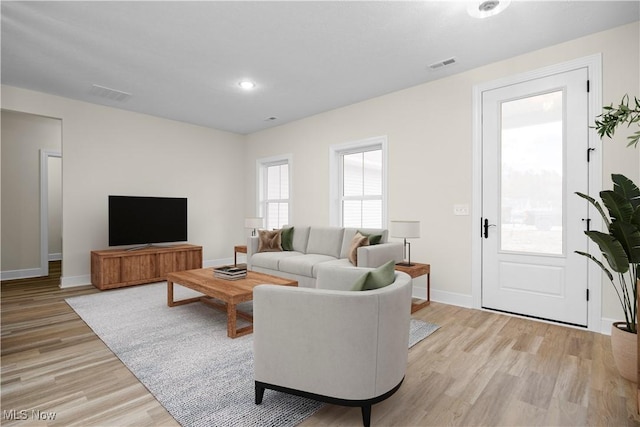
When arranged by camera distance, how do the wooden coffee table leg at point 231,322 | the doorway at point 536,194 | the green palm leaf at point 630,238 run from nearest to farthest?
the green palm leaf at point 630,238 < the wooden coffee table leg at point 231,322 < the doorway at point 536,194

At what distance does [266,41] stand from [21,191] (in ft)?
17.0

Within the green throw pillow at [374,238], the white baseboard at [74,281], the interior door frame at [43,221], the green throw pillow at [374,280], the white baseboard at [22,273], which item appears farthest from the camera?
the interior door frame at [43,221]

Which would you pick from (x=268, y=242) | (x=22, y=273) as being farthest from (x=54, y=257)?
(x=268, y=242)

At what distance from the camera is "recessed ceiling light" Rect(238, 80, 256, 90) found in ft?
13.3

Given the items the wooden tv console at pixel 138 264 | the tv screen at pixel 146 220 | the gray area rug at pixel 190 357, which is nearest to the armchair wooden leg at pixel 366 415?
the gray area rug at pixel 190 357

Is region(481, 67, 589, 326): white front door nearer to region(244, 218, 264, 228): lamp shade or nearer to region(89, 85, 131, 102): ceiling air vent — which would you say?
region(244, 218, 264, 228): lamp shade

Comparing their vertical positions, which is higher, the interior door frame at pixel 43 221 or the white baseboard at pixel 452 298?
the interior door frame at pixel 43 221

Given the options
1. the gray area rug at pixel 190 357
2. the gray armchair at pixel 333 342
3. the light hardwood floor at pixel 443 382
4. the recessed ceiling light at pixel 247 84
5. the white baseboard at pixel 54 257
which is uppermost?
the recessed ceiling light at pixel 247 84

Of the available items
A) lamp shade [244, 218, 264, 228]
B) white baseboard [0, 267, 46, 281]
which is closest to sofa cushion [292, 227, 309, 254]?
lamp shade [244, 218, 264, 228]

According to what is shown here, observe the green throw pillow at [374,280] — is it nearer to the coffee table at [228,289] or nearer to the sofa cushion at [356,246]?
the coffee table at [228,289]

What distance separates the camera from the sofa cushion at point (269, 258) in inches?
175

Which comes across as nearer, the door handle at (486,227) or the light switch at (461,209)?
the door handle at (486,227)

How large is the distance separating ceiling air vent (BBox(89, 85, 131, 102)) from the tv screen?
4.69 feet

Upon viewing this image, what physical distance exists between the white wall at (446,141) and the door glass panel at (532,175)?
0.34 metres
